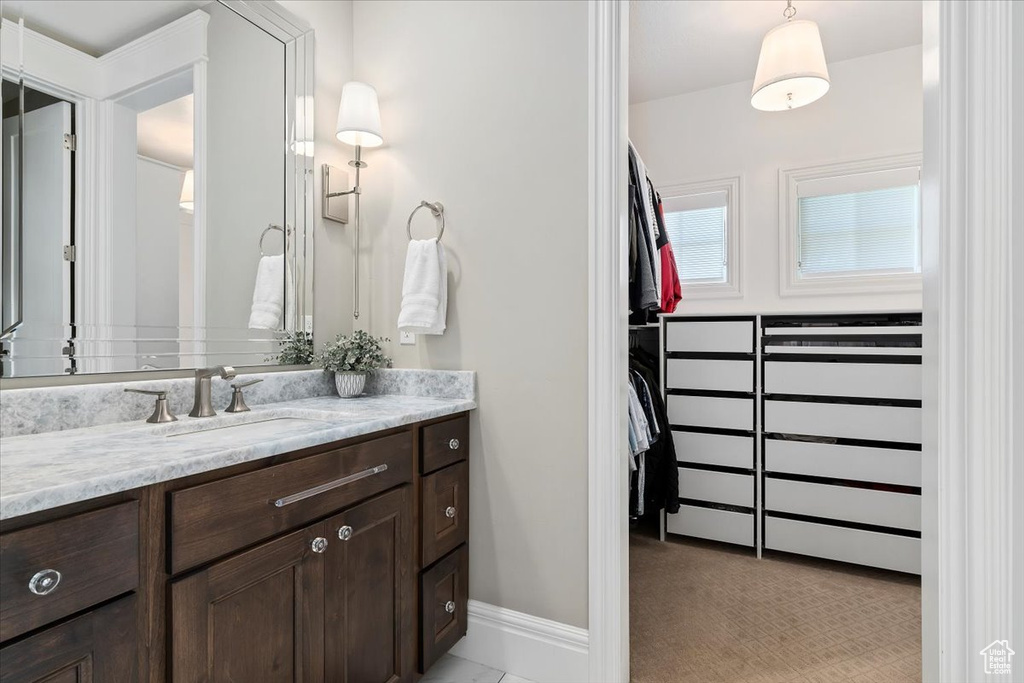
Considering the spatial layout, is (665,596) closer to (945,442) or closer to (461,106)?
(945,442)

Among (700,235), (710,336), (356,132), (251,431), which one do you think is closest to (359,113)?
(356,132)

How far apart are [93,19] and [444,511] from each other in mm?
1617

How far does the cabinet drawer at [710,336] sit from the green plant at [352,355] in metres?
1.66

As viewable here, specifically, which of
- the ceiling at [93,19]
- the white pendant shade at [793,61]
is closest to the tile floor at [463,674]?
the ceiling at [93,19]

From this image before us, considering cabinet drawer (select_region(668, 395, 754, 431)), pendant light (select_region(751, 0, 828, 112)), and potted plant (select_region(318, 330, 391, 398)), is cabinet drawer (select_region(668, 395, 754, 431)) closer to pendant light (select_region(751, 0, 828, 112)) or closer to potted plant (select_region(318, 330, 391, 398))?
pendant light (select_region(751, 0, 828, 112))

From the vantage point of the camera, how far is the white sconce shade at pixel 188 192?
58.0 inches

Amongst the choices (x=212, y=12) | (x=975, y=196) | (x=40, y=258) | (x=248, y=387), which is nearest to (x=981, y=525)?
(x=975, y=196)

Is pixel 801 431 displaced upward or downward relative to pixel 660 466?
upward

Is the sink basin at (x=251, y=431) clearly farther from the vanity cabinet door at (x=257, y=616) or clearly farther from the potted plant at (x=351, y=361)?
the potted plant at (x=351, y=361)

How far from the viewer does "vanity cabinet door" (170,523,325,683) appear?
0.91 m

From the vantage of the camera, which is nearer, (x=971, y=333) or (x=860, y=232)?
(x=971, y=333)

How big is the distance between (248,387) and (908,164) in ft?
11.0

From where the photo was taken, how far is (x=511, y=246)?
5.65 ft

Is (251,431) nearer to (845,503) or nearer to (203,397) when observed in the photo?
(203,397)
